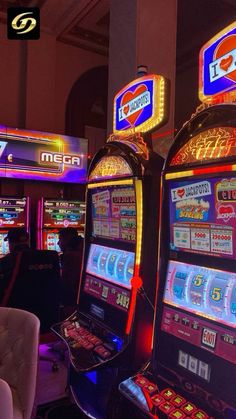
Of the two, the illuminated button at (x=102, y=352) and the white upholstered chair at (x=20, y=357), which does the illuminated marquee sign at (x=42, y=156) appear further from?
the illuminated button at (x=102, y=352)

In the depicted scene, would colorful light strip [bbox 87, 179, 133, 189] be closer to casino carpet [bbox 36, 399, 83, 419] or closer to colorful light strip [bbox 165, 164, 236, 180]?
colorful light strip [bbox 165, 164, 236, 180]

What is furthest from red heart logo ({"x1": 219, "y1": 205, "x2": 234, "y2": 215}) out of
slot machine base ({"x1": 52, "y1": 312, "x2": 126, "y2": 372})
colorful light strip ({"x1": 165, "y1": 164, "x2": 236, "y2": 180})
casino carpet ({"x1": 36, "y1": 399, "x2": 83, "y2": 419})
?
casino carpet ({"x1": 36, "y1": 399, "x2": 83, "y2": 419})

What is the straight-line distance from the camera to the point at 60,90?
631cm

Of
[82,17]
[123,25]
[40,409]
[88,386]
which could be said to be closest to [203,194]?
[88,386]

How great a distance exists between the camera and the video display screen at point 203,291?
4.83 ft

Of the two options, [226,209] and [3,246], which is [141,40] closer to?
[226,209]

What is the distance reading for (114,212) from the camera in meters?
2.40

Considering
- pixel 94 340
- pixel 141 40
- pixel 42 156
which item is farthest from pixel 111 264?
pixel 42 156

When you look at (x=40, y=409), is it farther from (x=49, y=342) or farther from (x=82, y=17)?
(x=82, y=17)

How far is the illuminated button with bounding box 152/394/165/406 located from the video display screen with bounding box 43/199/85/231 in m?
4.00

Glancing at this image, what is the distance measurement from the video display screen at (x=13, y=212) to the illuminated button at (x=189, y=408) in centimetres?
395

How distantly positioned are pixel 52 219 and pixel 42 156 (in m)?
0.99

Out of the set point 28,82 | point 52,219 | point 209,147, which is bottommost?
point 52,219

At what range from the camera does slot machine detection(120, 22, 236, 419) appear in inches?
57.4
